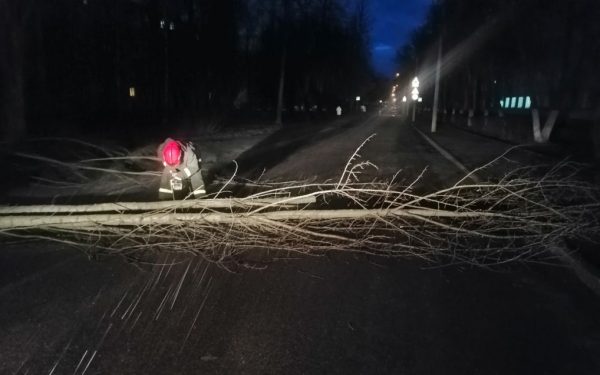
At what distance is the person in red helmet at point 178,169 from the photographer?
6801 mm

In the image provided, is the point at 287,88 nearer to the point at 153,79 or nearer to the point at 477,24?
the point at 153,79

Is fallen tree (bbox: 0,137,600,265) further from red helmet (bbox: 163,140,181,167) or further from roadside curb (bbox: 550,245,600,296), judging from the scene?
red helmet (bbox: 163,140,181,167)

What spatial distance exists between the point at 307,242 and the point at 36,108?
1789 cm

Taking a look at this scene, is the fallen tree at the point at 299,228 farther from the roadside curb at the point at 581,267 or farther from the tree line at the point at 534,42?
the tree line at the point at 534,42

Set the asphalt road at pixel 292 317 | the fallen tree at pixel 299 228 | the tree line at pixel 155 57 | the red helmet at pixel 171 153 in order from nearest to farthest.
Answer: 1. the asphalt road at pixel 292 317
2. the fallen tree at pixel 299 228
3. the red helmet at pixel 171 153
4. the tree line at pixel 155 57

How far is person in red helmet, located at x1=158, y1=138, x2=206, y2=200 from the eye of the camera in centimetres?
680

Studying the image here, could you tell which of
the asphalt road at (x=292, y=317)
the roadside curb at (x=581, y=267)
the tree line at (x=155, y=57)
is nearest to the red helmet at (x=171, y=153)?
the asphalt road at (x=292, y=317)

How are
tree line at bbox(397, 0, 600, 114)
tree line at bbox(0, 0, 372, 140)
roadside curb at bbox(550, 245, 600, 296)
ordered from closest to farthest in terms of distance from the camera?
roadside curb at bbox(550, 245, 600, 296) → tree line at bbox(0, 0, 372, 140) → tree line at bbox(397, 0, 600, 114)

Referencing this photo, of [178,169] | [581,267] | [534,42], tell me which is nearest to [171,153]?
[178,169]

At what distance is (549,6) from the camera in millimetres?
22234

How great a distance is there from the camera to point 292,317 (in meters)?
3.96

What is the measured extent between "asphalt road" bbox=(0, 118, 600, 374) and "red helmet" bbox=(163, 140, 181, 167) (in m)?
1.86

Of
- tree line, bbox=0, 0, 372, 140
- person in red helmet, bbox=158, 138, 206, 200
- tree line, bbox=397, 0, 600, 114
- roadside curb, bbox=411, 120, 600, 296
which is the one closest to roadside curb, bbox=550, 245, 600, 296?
roadside curb, bbox=411, 120, 600, 296

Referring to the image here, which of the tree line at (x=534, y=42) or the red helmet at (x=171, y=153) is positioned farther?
the tree line at (x=534, y=42)
